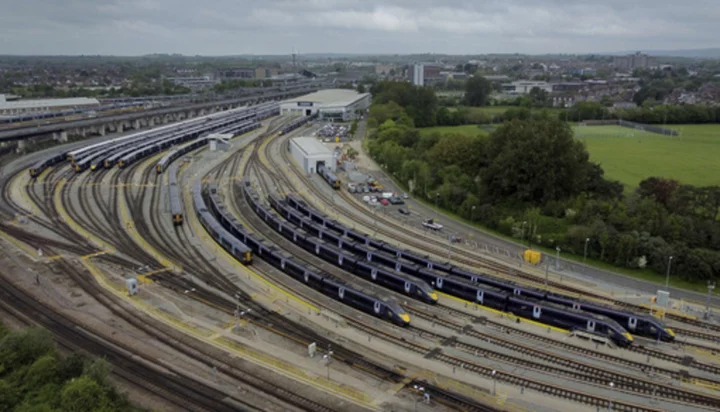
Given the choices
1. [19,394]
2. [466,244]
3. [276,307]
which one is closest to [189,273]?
[276,307]

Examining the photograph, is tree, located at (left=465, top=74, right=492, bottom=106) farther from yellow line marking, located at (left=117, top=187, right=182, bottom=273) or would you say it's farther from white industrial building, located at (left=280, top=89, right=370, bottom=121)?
yellow line marking, located at (left=117, top=187, right=182, bottom=273)

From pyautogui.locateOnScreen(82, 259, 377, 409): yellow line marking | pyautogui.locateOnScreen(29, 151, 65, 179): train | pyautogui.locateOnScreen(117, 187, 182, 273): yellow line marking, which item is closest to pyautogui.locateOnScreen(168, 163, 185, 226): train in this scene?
pyautogui.locateOnScreen(117, 187, 182, 273): yellow line marking

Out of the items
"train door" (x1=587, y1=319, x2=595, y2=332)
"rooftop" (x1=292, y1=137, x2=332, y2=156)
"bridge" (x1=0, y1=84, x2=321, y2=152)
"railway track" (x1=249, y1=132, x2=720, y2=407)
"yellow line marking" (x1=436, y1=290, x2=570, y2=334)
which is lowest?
"railway track" (x1=249, y1=132, x2=720, y2=407)

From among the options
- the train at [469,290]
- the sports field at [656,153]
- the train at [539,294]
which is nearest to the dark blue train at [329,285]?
the train at [469,290]

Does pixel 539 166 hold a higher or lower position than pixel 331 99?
lower

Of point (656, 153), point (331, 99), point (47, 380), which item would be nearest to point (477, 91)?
point (331, 99)

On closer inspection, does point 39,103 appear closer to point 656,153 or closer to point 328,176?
point 328,176

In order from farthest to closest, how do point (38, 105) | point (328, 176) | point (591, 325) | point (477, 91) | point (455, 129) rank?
Result: point (477, 91) < point (38, 105) < point (455, 129) < point (328, 176) < point (591, 325)
